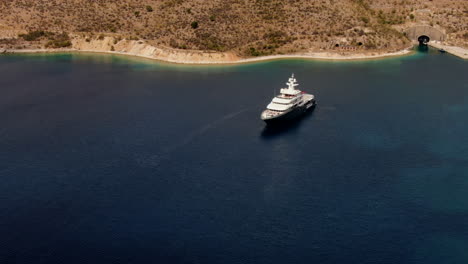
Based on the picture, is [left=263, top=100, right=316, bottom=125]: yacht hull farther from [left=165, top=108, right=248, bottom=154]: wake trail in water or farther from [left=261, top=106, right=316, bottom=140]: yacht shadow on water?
[left=165, top=108, right=248, bottom=154]: wake trail in water

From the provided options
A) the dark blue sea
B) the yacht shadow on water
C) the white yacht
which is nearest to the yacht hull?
the white yacht

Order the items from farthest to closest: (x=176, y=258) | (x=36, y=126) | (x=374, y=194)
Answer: (x=36, y=126), (x=374, y=194), (x=176, y=258)

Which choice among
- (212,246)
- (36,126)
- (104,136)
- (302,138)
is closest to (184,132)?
(104,136)

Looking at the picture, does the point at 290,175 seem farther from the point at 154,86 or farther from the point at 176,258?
the point at 154,86

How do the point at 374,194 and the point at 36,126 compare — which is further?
the point at 36,126

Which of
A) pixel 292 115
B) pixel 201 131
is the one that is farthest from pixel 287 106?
pixel 201 131

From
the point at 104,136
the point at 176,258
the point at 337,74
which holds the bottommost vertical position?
the point at 176,258
